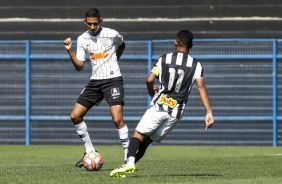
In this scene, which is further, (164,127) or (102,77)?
(102,77)

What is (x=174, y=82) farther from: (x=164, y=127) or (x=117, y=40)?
(x=117, y=40)

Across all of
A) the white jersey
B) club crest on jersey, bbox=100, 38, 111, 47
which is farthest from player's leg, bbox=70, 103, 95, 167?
club crest on jersey, bbox=100, 38, 111, 47

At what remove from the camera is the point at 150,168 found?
43.4 ft

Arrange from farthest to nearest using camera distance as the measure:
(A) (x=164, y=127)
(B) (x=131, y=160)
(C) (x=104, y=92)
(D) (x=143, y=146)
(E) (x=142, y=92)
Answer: (E) (x=142, y=92) → (C) (x=104, y=92) → (D) (x=143, y=146) → (A) (x=164, y=127) → (B) (x=131, y=160)

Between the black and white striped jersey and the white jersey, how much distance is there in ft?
6.86

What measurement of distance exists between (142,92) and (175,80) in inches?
428

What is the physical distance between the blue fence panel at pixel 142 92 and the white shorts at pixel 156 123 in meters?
10.2

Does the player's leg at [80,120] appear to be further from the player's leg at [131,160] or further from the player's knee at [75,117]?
the player's leg at [131,160]

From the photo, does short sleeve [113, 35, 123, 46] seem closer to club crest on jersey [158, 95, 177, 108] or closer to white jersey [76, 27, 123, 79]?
white jersey [76, 27, 123, 79]

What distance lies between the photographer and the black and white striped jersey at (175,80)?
36.0 ft

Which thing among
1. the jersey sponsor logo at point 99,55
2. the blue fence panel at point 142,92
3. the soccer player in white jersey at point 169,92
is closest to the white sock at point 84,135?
the jersey sponsor logo at point 99,55

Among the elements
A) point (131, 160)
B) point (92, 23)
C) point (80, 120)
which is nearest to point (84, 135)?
point (80, 120)

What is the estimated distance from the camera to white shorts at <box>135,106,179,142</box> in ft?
35.8
